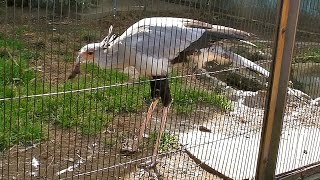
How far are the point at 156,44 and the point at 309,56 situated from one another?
1330 mm

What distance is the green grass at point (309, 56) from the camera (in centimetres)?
440

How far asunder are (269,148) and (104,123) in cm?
182

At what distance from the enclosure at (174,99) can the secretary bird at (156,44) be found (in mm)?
25

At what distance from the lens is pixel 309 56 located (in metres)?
4.49

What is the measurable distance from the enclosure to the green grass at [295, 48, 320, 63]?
0.01 m

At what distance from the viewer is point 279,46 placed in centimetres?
368

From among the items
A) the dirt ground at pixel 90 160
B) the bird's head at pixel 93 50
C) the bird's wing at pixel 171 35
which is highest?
the bird's wing at pixel 171 35

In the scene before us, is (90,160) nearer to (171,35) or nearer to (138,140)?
(138,140)

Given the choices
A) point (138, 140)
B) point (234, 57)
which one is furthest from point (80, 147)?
point (234, 57)

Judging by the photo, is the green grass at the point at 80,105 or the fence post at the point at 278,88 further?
the green grass at the point at 80,105

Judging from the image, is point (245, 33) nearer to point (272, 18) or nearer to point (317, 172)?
point (272, 18)

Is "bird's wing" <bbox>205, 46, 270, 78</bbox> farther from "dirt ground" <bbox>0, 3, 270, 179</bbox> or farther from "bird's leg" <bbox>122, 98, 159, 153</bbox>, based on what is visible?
"bird's leg" <bbox>122, 98, 159, 153</bbox>

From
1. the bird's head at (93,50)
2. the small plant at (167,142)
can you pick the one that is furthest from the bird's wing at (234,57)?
the small plant at (167,142)

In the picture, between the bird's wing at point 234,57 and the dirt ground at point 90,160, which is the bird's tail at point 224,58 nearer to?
the bird's wing at point 234,57
